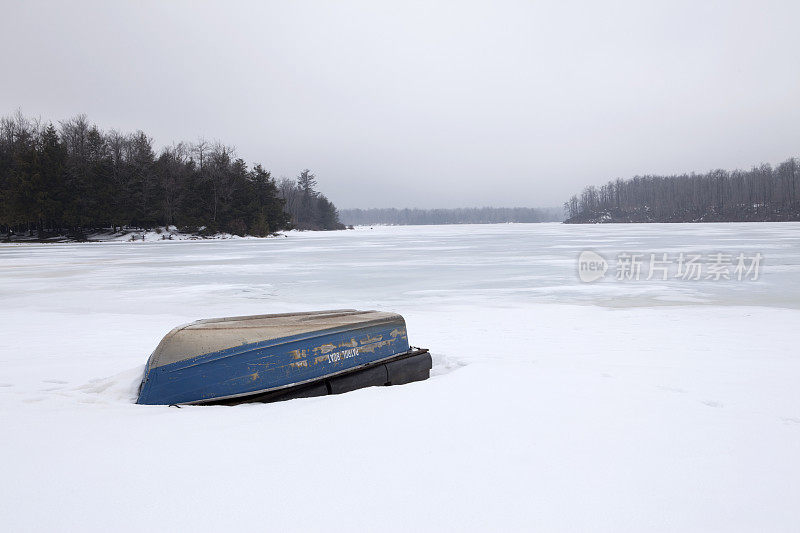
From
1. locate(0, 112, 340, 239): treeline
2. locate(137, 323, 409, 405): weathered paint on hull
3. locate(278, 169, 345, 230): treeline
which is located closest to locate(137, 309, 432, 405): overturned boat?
locate(137, 323, 409, 405): weathered paint on hull

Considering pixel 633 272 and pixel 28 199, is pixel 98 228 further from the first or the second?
pixel 633 272

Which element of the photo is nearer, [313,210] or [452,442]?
[452,442]

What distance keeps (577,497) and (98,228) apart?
2341 inches

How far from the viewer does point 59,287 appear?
1277 cm

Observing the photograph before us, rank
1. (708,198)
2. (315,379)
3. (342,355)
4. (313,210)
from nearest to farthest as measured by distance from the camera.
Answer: (315,379)
(342,355)
(313,210)
(708,198)

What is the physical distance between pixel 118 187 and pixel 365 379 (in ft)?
172

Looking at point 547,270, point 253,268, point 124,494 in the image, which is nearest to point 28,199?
point 253,268

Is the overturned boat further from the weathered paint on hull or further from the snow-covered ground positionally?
the snow-covered ground

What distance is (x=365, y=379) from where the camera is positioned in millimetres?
4613

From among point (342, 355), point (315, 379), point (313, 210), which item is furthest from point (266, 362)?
point (313, 210)

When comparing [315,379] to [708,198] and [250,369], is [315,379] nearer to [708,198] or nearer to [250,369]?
[250,369]

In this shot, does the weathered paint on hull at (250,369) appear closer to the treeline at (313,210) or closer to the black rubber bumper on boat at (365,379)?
the black rubber bumper on boat at (365,379)

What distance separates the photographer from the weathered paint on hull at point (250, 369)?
391 centimetres

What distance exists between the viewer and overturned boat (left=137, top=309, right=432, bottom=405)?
3.93 metres
